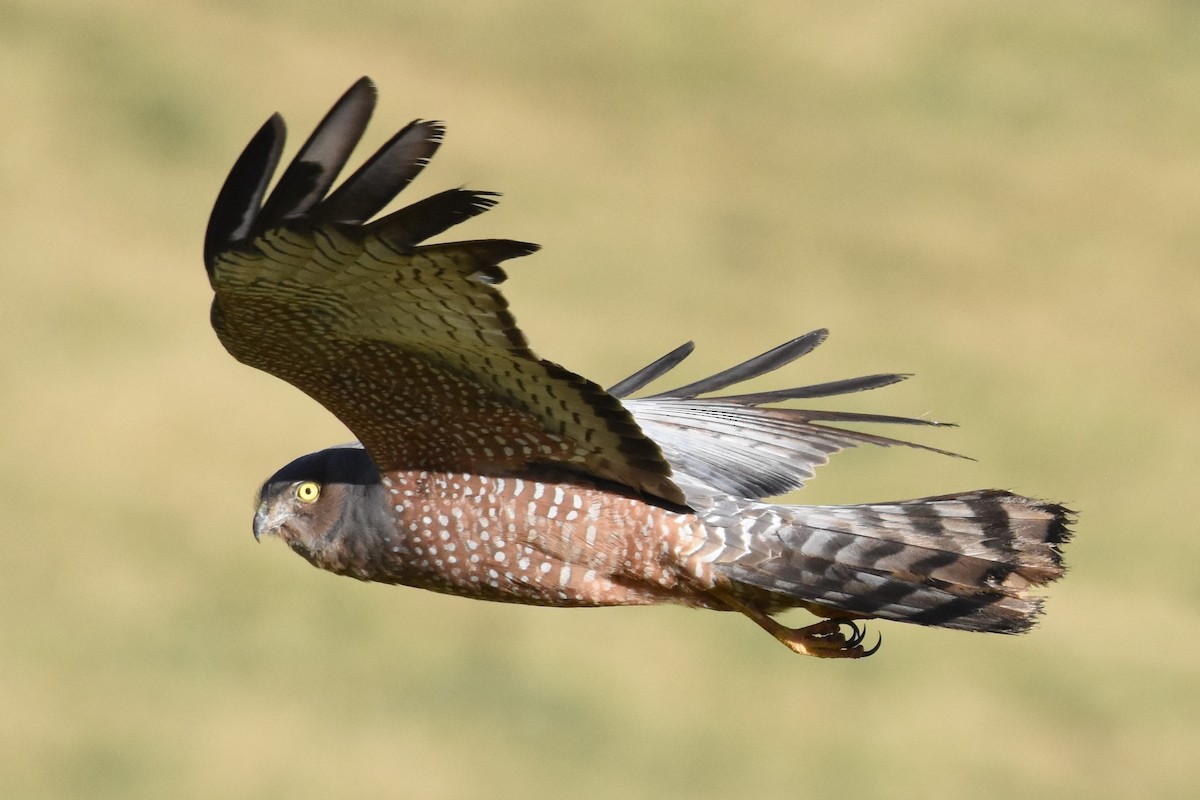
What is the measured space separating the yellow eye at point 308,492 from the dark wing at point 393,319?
48 centimetres

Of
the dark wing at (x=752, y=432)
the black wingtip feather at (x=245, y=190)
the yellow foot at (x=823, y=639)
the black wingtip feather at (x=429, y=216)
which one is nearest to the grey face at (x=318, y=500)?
the dark wing at (x=752, y=432)

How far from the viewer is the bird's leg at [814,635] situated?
7.14 meters

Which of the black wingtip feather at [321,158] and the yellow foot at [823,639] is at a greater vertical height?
the black wingtip feather at [321,158]

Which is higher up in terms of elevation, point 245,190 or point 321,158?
point 321,158

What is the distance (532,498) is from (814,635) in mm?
1250

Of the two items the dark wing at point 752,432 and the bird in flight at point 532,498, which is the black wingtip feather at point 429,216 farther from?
the dark wing at point 752,432

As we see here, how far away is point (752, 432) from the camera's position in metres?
8.08

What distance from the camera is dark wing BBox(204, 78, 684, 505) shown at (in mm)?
5328

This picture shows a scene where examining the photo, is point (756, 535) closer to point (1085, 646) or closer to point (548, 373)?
point (548, 373)

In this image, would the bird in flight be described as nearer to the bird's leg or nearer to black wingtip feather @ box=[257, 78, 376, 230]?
the bird's leg

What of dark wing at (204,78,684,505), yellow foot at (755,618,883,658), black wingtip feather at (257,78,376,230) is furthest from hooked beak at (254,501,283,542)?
black wingtip feather at (257,78,376,230)

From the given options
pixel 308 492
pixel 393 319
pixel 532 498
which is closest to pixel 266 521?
pixel 308 492

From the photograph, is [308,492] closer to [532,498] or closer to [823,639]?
[532,498]

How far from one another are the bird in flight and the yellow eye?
0.04 feet
